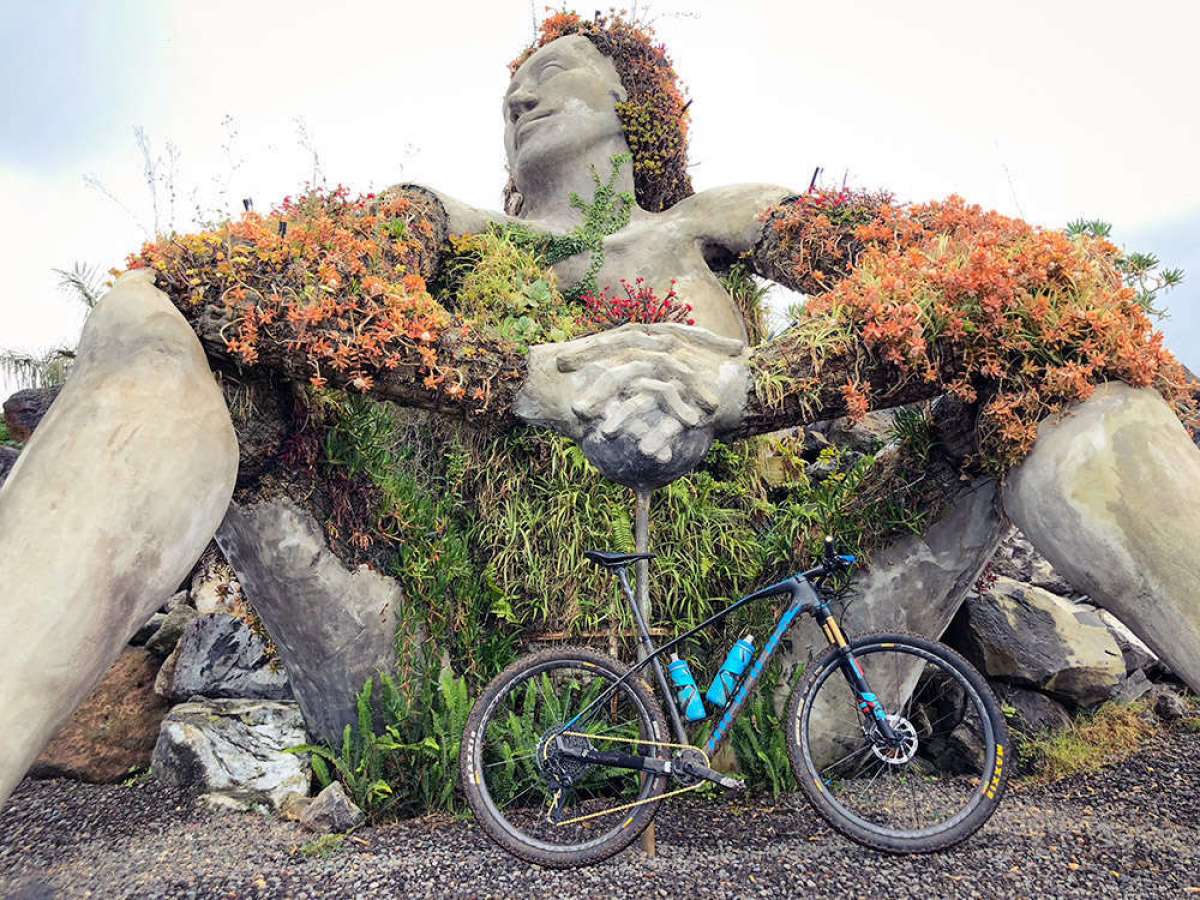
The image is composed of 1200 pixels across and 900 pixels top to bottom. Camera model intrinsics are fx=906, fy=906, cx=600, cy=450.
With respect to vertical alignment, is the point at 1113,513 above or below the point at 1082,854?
above

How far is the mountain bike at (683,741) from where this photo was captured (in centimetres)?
321

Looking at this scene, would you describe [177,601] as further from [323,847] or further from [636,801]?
[636,801]

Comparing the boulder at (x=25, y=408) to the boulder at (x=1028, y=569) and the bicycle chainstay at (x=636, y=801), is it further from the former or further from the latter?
the boulder at (x=1028, y=569)

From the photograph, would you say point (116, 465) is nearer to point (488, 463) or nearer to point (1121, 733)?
point (488, 463)

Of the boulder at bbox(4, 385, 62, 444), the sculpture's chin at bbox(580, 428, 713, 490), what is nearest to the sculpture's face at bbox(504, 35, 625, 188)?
the sculpture's chin at bbox(580, 428, 713, 490)

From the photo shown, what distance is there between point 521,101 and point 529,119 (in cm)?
13

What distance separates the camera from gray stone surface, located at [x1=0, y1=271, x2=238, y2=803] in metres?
2.72

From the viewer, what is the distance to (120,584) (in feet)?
9.55

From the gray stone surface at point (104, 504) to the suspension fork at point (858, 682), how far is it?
2305 millimetres

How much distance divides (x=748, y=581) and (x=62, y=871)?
10.5ft

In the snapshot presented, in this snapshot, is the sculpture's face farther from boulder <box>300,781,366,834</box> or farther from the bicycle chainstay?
boulder <box>300,781,366,834</box>

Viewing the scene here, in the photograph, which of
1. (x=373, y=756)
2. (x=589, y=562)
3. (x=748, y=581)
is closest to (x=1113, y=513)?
(x=748, y=581)

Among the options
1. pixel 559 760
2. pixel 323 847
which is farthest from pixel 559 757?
pixel 323 847

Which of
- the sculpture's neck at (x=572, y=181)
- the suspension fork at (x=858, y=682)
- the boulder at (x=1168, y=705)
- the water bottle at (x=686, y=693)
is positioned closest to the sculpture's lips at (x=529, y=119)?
the sculpture's neck at (x=572, y=181)
